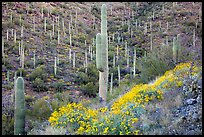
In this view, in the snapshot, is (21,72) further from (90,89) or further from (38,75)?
(90,89)

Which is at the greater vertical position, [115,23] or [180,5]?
[180,5]

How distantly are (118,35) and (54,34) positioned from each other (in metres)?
6.09

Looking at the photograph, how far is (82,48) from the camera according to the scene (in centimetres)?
2381

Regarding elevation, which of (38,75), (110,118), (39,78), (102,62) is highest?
(102,62)

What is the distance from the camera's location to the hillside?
46.1 feet

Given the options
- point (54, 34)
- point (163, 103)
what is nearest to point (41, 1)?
point (54, 34)

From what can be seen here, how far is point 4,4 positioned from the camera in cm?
2689

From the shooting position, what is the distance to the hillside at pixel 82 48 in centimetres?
1406

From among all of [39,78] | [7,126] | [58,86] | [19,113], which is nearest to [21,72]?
[39,78]

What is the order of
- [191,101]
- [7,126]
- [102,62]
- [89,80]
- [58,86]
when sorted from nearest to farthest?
[191,101] → [7,126] → [102,62] → [58,86] → [89,80]

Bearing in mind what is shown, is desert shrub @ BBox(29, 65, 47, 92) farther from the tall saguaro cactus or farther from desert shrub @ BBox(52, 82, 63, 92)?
the tall saguaro cactus

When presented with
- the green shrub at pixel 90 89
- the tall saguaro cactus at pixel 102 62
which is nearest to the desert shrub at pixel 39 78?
the green shrub at pixel 90 89

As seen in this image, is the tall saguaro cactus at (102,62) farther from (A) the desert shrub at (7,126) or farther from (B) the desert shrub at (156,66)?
(A) the desert shrub at (7,126)

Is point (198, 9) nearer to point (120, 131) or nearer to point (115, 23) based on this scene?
point (115, 23)
